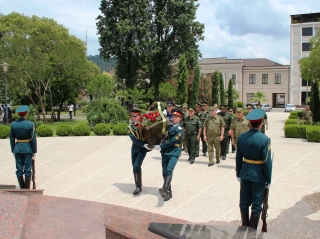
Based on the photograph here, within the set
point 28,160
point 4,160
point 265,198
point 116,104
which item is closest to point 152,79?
point 116,104

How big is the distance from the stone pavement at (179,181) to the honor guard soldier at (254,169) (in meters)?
1.06

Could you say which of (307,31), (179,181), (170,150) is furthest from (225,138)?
→ (307,31)

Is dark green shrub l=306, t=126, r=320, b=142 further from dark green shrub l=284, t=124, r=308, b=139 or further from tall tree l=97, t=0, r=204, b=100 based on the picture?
tall tree l=97, t=0, r=204, b=100

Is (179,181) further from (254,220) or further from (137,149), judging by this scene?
(254,220)

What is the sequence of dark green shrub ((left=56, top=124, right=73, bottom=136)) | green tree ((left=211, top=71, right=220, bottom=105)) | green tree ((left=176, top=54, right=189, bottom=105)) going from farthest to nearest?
green tree ((left=211, top=71, right=220, bottom=105)) → green tree ((left=176, top=54, right=189, bottom=105)) → dark green shrub ((left=56, top=124, right=73, bottom=136))

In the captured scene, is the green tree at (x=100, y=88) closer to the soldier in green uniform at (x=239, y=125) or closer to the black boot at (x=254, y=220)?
the soldier in green uniform at (x=239, y=125)

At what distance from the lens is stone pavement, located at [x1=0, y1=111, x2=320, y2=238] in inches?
251

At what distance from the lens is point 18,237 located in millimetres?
4059

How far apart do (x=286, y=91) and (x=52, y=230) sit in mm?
60244

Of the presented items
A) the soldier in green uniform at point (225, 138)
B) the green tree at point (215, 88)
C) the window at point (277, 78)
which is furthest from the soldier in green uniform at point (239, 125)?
the window at point (277, 78)

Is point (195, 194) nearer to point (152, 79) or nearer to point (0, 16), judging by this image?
point (152, 79)

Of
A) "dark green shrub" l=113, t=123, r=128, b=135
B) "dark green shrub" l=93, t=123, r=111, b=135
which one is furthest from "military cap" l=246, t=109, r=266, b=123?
"dark green shrub" l=93, t=123, r=111, b=135

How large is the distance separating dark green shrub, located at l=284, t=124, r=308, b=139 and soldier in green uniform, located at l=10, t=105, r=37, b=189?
1188cm

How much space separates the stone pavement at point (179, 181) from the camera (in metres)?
6.36
